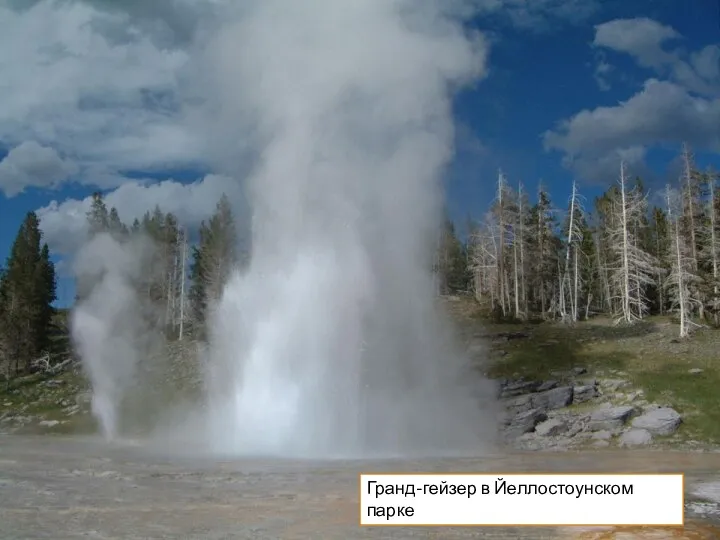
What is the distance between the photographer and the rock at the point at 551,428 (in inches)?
1144

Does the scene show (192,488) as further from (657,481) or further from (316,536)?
(657,481)

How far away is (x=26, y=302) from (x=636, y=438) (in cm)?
4712

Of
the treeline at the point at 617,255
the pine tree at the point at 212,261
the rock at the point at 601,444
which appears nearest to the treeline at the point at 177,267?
the pine tree at the point at 212,261

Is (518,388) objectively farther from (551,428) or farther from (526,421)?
(551,428)

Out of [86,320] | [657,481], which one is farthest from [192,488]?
[86,320]

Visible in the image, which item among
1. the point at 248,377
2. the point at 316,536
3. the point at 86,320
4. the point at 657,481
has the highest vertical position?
the point at 86,320

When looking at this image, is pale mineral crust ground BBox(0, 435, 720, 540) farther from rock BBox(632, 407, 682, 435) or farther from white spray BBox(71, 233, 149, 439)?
white spray BBox(71, 233, 149, 439)

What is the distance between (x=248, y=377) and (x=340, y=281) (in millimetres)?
5149

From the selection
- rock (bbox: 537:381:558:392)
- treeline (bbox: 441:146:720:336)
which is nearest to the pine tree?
treeline (bbox: 441:146:720:336)

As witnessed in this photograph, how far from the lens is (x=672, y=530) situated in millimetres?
10641

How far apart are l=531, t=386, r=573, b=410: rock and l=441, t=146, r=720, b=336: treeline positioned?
48.3 feet

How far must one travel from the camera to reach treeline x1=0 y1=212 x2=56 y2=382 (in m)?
53.8

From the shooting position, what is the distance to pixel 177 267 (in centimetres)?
7075

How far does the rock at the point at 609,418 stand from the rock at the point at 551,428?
3.46ft
